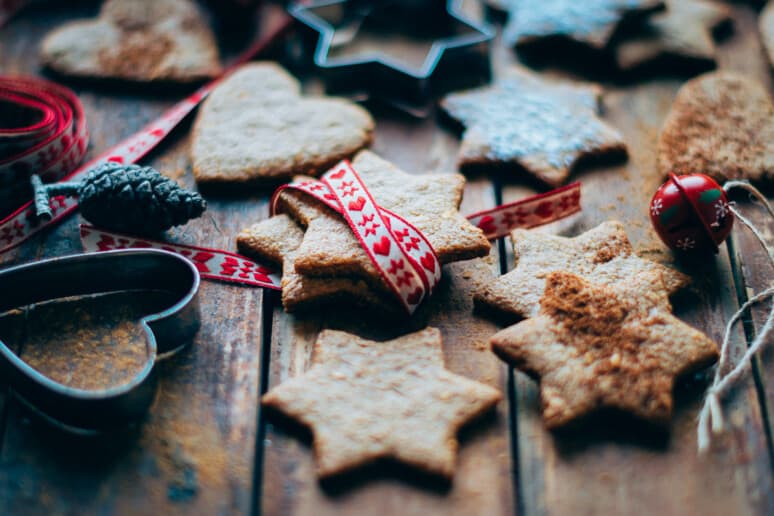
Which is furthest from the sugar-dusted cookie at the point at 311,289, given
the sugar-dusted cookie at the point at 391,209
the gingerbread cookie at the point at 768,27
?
the gingerbread cookie at the point at 768,27

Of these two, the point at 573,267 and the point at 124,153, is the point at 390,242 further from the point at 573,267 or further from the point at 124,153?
the point at 124,153

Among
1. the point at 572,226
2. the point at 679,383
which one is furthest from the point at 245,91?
the point at 679,383

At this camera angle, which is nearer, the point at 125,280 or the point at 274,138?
the point at 125,280

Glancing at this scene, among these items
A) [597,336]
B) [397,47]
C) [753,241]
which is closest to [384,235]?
[597,336]

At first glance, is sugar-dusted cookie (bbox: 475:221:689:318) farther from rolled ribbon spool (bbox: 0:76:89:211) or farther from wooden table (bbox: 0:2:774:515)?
rolled ribbon spool (bbox: 0:76:89:211)

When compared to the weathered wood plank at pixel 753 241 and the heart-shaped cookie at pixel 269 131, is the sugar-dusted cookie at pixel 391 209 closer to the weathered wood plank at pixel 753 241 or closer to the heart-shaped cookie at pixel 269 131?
the heart-shaped cookie at pixel 269 131

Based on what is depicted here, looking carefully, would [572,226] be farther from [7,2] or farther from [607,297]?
[7,2]

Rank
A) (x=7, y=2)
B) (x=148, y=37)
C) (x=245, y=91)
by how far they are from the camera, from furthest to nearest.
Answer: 1. (x=7, y=2)
2. (x=148, y=37)
3. (x=245, y=91)
